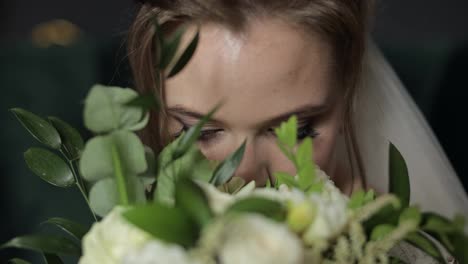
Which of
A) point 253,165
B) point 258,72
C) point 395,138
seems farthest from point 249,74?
point 395,138

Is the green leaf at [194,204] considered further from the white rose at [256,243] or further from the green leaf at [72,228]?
the green leaf at [72,228]

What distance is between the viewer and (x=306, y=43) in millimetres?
811

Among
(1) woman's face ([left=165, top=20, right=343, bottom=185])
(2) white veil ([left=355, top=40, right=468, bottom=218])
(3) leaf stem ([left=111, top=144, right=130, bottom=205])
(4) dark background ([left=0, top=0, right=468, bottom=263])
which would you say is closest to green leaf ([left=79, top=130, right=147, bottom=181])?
(3) leaf stem ([left=111, top=144, right=130, bottom=205])

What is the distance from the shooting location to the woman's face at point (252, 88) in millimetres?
751

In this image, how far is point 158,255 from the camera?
0.38 m

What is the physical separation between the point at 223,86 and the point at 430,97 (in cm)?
90

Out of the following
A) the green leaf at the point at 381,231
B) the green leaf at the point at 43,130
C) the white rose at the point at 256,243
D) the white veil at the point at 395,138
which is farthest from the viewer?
the white veil at the point at 395,138

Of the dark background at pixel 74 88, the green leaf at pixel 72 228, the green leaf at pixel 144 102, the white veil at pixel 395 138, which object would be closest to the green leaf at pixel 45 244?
the green leaf at pixel 72 228

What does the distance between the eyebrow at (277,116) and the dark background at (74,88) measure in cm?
23

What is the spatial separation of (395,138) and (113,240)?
33.4 inches

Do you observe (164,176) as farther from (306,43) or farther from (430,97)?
(430,97)

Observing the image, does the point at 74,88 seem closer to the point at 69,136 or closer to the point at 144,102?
the point at 69,136

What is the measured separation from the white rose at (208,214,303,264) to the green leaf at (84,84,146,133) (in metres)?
0.14

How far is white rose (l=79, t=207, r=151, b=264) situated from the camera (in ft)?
1.39
